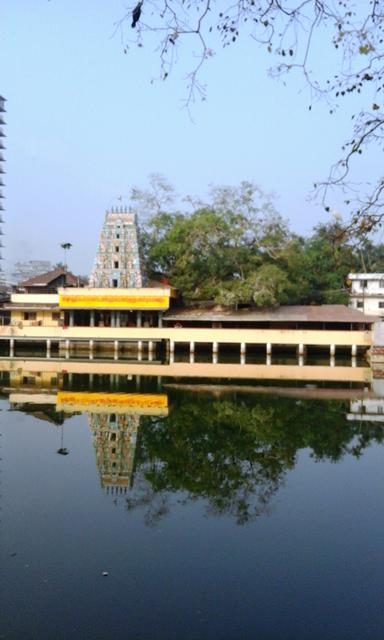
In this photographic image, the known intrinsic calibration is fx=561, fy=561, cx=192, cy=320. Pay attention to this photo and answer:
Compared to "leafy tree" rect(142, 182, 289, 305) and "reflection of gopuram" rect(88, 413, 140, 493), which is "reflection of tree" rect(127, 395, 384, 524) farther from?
"leafy tree" rect(142, 182, 289, 305)

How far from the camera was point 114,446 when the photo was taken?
11.4 metres

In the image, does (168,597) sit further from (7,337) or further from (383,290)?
(383,290)

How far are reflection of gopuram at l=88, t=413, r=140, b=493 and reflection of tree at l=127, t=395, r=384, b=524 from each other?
0.70 feet

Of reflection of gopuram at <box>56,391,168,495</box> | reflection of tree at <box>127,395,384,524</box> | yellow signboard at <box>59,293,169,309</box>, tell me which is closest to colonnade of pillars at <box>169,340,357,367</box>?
yellow signboard at <box>59,293,169,309</box>

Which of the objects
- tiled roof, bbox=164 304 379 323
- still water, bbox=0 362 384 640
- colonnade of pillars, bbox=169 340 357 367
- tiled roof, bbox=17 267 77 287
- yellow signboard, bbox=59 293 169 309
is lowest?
still water, bbox=0 362 384 640

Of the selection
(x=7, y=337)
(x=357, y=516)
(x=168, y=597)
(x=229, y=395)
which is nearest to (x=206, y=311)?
(x=7, y=337)

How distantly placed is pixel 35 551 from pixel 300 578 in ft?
9.90

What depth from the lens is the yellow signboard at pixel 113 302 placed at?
1191 inches

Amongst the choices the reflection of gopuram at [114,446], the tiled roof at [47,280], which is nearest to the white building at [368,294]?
the tiled roof at [47,280]

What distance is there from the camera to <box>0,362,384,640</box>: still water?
5.24 m

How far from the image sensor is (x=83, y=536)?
6.98 m

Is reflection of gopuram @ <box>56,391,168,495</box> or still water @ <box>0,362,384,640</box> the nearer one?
still water @ <box>0,362,384,640</box>

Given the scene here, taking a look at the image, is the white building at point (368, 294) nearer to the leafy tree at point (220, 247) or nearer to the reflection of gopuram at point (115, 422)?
the leafy tree at point (220, 247)

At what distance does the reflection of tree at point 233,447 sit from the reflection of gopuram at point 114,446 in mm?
212
